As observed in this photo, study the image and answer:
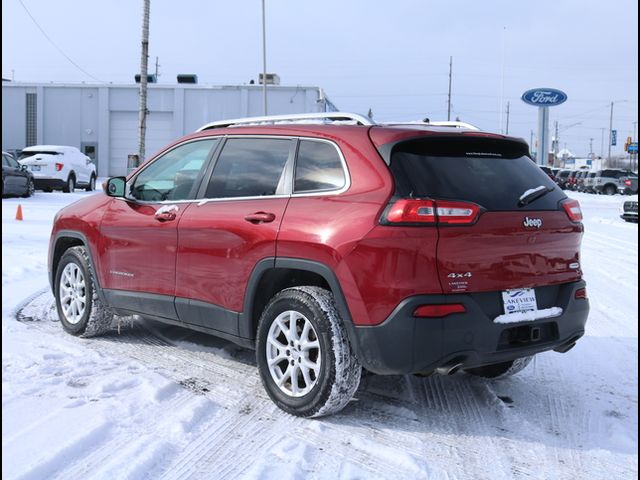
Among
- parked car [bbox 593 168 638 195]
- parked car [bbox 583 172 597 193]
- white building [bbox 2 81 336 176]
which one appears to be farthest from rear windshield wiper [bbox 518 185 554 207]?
white building [bbox 2 81 336 176]

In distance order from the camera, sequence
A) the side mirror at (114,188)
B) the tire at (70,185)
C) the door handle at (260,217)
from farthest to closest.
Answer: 1. the tire at (70,185)
2. the side mirror at (114,188)
3. the door handle at (260,217)

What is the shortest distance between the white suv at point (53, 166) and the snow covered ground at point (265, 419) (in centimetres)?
2094

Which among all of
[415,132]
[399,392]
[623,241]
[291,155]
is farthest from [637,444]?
[623,241]

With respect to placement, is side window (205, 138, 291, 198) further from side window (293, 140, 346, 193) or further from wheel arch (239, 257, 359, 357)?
wheel arch (239, 257, 359, 357)

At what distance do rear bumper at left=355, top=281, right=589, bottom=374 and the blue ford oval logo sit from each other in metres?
45.6

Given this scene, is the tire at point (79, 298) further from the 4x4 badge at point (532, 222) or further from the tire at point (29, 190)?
the tire at point (29, 190)

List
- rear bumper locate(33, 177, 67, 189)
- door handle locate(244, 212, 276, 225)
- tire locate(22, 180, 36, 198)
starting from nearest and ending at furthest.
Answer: door handle locate(244, 212, 276, 225) → tire locate(22, 180, 36, 198) → rear bumper locate(33, 177, 67, 189)

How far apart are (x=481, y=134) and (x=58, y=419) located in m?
2.96

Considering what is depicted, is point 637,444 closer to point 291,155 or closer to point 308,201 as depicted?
point 308,201

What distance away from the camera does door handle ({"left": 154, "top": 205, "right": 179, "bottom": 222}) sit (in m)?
5.07

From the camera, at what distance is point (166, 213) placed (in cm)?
512

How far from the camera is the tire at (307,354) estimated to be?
3.96m

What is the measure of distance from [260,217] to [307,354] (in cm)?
90

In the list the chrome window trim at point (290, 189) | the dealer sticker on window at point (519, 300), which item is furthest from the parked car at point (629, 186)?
the dealer sticker on window at point (519, 300)
